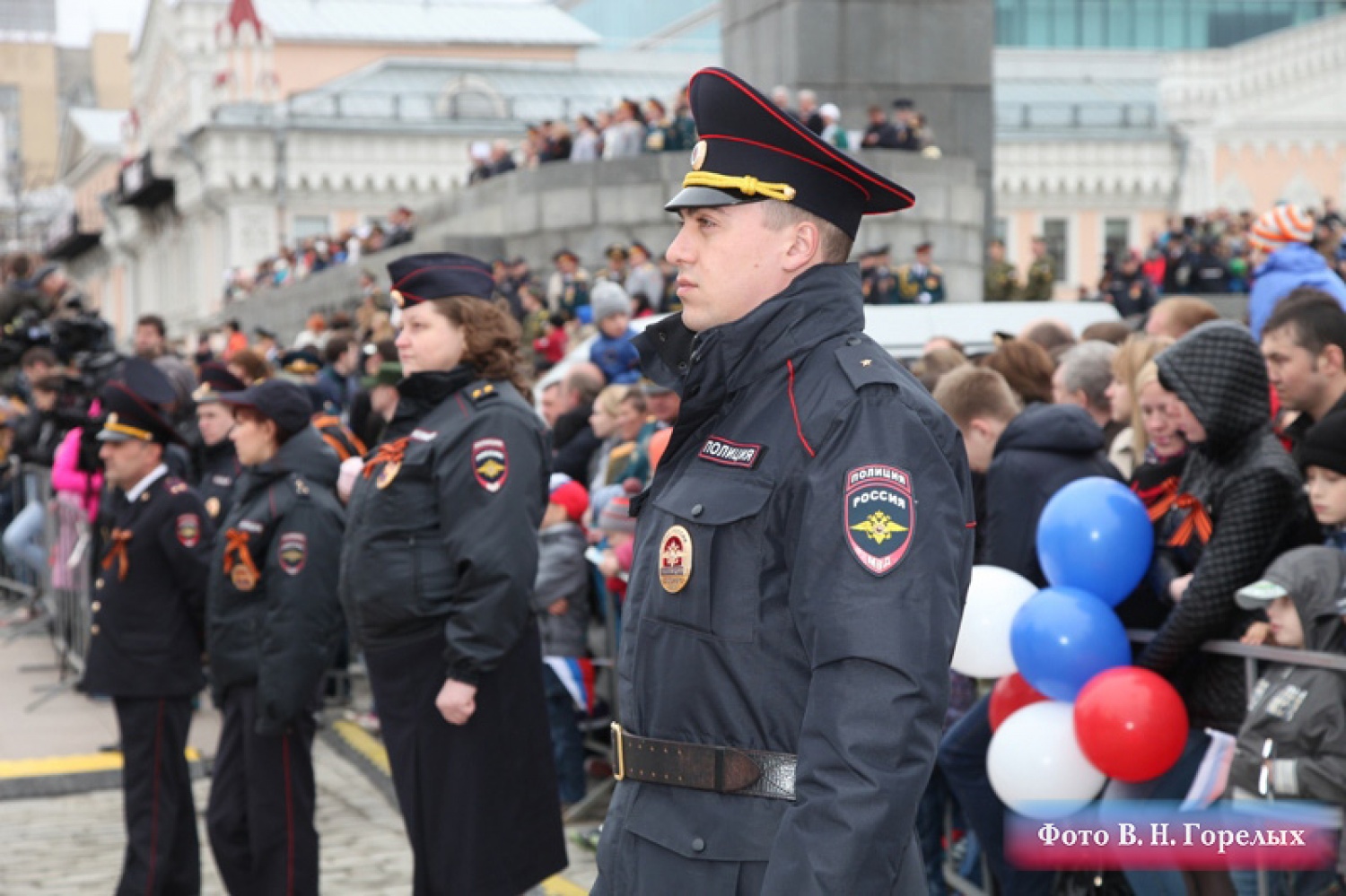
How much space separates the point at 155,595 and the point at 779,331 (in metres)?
4.31

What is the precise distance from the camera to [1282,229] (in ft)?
27.9

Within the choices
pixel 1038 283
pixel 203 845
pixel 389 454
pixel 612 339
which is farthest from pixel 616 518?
pixel 1038 283

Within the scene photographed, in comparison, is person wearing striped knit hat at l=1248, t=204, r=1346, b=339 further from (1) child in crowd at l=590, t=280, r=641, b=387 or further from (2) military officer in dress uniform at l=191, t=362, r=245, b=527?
(2) military officer in dress uniform at l=191, t=362, r=245, b=527

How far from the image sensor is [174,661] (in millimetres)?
6621

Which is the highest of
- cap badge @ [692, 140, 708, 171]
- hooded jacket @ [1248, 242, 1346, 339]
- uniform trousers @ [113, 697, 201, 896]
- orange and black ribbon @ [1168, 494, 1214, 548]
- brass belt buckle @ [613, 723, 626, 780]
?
cap badge @ [692, 140, 708, 171]

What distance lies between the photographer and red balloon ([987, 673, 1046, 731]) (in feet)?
18.1

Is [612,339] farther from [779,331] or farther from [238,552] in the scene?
[779,331]

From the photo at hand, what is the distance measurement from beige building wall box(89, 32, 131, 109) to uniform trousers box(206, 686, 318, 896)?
334 ft

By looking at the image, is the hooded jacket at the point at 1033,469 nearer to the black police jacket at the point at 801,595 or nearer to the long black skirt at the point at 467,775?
the long black skirt at the point at 467,775

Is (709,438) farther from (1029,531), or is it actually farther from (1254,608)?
(1029,531)

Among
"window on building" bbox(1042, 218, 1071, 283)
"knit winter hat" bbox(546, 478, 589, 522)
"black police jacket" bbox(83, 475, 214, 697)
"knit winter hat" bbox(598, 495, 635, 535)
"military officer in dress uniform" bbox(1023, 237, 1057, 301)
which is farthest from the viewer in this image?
"window on building" bbox(1042, 218, 1071, 283)

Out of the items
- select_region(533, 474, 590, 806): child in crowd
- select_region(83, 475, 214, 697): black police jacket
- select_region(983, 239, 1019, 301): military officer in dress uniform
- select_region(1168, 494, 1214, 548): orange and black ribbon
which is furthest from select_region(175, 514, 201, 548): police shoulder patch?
select_region(983, 239, 1019, 301): military officer in dress uniform

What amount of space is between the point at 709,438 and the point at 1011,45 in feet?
237

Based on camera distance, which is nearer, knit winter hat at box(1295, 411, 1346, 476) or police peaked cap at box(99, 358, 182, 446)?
knit winter hat at box(1295, 411, 1346, 476)
